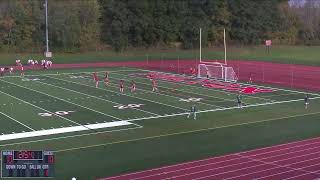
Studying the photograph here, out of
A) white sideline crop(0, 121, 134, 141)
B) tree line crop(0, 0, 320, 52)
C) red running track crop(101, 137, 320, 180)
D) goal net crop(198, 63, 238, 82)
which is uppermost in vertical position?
tree line crop(0, 0, 320, 52)

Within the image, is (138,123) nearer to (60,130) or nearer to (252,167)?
(60,130)

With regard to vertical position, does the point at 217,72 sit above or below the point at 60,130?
above

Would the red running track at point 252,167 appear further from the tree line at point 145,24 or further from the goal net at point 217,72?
the tree line at point 145,24

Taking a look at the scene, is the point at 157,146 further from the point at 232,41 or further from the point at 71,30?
the point at 232,41

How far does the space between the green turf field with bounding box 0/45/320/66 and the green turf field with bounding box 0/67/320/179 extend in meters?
Result: 23.8

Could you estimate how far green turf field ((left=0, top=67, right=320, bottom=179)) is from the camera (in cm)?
1989

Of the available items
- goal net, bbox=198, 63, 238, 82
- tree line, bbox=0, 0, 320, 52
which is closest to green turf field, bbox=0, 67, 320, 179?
goal net, bbox=198, 63, 238, 82

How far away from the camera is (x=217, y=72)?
46.2 metres

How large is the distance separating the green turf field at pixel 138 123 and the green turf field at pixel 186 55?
78.1ft
